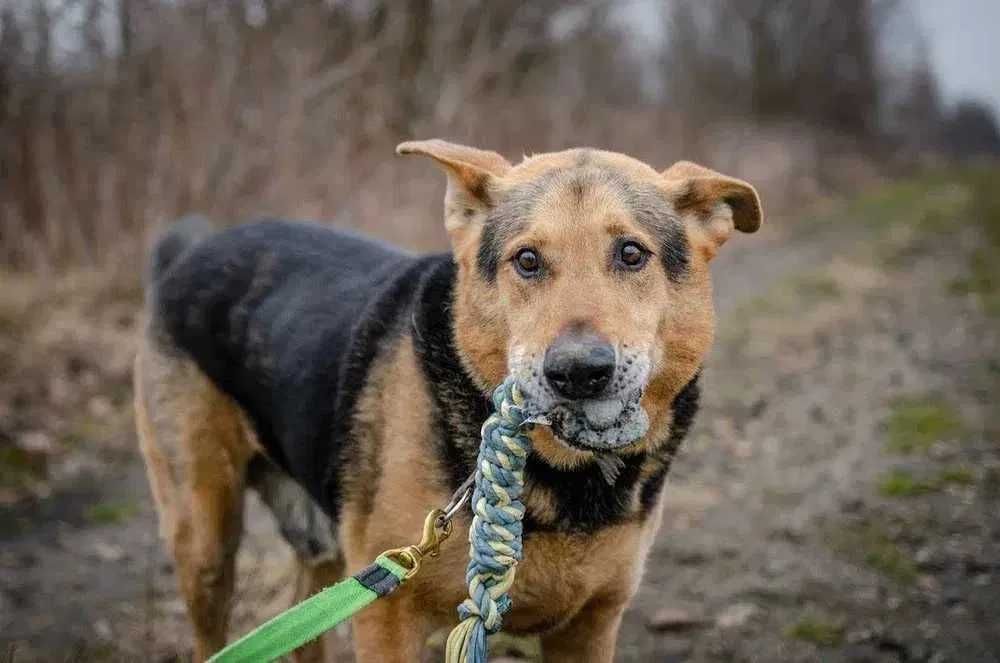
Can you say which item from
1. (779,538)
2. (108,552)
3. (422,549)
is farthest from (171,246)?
(779,538)

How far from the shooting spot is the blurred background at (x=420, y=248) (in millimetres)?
4559

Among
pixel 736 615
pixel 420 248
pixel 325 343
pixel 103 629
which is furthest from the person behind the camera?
pixel 420 248

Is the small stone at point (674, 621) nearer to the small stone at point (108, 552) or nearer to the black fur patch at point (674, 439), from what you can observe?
the black fur patch at point (674, 439)

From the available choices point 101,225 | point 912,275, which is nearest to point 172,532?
point 101,225

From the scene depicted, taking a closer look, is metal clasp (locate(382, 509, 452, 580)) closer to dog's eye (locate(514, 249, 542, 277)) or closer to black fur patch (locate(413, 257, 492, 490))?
black fur patch (locate(413, 257, 492, 490))

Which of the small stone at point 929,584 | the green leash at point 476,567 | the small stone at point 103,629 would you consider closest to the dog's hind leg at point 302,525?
the small stone at point 103,629

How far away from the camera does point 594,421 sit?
2.43 m

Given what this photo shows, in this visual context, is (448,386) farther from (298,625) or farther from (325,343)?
(298,625)

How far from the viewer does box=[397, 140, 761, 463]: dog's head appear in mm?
2432

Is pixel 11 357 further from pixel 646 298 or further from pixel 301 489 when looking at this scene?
pixel 646 298

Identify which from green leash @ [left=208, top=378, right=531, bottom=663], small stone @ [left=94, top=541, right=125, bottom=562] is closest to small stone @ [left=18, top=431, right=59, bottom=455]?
small stone @ [left=94, top=541, right=125, bottom=562]

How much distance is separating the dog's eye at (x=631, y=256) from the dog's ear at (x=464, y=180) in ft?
1.80

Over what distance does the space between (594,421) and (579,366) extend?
0.18 meters

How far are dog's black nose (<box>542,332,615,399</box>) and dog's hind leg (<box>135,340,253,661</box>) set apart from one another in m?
1.96
